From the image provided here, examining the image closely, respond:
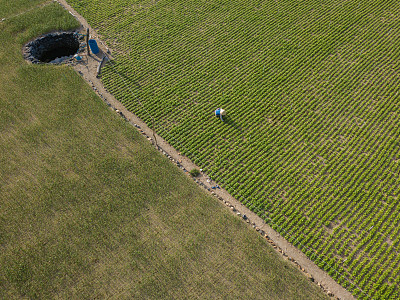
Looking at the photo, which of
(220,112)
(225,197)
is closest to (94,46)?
(220,112)

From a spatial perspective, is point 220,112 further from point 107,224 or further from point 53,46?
point 53,46

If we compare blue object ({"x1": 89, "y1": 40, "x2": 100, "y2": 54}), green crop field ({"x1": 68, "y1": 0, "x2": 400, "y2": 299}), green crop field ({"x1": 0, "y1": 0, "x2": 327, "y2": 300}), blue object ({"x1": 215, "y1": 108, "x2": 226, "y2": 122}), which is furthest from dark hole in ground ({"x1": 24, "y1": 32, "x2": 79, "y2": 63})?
blue object ({"x1": 215, "y1": 108, "x2": 226, "y2": 122})

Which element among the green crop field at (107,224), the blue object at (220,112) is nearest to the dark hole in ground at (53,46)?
the green crop field at (107,224)

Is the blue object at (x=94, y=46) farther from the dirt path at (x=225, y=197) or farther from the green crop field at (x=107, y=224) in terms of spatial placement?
the green crop field at (x=107, y=224)

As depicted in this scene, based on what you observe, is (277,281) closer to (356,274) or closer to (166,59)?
(356,274)

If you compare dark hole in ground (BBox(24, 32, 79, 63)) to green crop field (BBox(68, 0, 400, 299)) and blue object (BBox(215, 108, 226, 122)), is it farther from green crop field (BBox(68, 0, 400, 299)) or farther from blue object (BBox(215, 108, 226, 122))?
blue object (BBox(215, 108, 226, 122))
